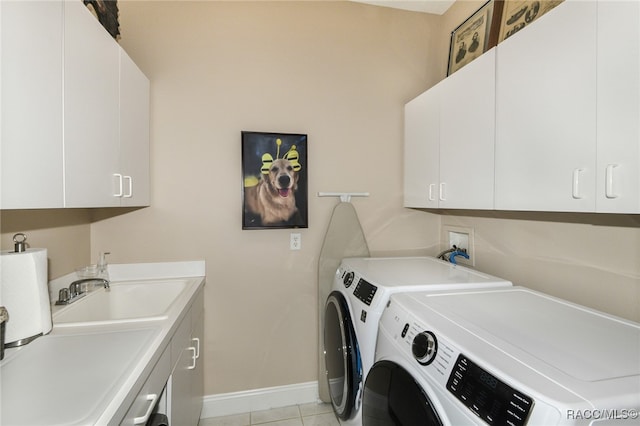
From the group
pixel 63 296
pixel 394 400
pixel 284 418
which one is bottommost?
pixel 284 418

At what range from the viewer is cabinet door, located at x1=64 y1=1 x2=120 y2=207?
102cm

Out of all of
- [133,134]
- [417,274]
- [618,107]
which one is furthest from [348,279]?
[133,134]

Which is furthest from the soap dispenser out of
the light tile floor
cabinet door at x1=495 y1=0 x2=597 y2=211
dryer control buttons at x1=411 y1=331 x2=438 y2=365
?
cabinet door at x1=495 y1=0 x2=597 y2=211

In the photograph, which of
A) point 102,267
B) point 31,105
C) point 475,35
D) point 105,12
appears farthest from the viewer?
point 475,35

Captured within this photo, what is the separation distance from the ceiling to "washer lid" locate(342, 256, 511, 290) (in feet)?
6.10

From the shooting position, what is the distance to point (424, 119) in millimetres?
1963

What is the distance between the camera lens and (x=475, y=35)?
6.15ft

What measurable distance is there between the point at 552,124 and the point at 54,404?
175 centimetres

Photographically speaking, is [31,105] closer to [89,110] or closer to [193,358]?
[89,110]

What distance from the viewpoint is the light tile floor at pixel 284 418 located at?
6.33 ft

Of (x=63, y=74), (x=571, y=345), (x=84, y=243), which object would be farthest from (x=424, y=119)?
(x=84, y=243)

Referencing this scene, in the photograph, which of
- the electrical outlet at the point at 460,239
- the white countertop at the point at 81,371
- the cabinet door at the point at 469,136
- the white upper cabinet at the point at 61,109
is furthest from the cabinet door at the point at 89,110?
the electrical outlet at the point at 460,239

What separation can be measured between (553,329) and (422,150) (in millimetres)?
1293

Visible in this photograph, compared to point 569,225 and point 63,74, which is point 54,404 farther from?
point 569,225
